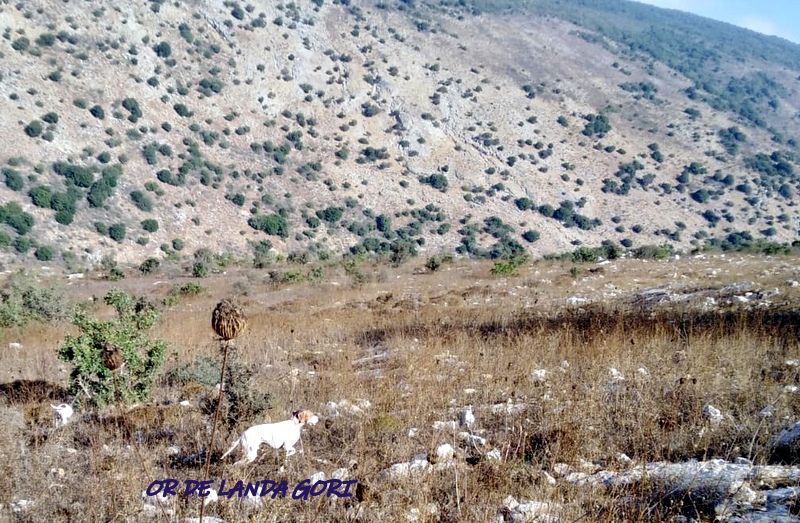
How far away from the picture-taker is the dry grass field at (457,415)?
243 cm

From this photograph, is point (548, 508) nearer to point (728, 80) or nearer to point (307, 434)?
point (307, 434)

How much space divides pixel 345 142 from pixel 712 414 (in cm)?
4810

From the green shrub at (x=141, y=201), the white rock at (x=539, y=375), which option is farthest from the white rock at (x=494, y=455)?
the green shrub at (x=141, y=201)

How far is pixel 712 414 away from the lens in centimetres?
318

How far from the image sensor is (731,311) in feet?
22.8

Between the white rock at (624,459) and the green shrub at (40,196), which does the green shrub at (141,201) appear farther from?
the white rock at (624,459)

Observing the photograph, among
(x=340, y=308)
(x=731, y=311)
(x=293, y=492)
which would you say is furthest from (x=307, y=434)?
(x=340, y=308)

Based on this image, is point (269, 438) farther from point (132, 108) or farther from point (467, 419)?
point (132, 108)

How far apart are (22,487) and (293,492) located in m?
1.50

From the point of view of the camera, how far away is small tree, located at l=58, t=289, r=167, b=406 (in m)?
4.61

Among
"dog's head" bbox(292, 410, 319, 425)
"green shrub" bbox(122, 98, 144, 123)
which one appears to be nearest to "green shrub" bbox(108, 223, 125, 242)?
"green shrub" bbox(122, 98, 144, 123)

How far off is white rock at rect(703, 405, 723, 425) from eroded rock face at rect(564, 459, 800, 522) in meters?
0.66

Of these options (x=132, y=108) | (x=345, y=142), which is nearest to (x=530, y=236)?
(x=345, y=142)

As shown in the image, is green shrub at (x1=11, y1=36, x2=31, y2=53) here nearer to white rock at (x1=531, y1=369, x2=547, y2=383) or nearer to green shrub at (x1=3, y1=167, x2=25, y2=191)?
green shrub at (x1=3, y1=167, x2=25, y2=191)
